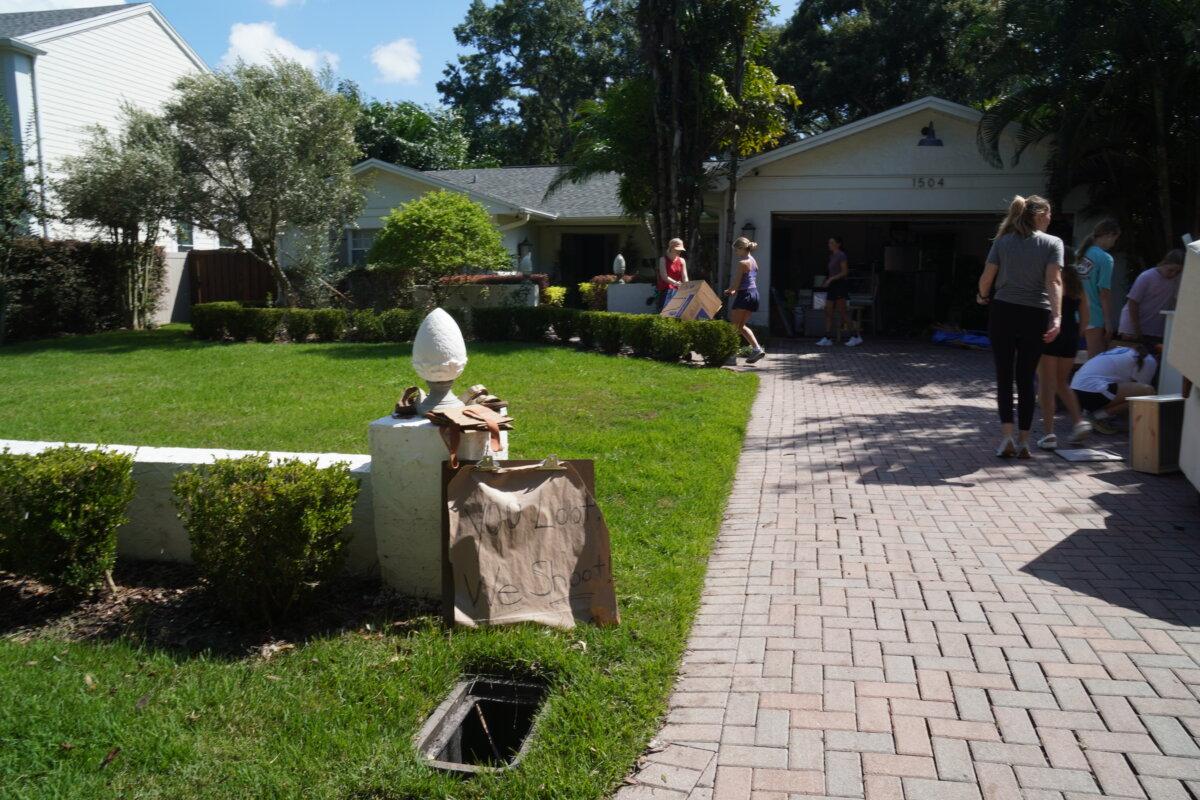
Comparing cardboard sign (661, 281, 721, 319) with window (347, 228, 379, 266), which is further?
window (347, 228, 379, 266)

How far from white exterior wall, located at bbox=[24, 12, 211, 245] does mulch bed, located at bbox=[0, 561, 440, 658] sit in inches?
585

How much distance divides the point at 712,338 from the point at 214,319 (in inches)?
380

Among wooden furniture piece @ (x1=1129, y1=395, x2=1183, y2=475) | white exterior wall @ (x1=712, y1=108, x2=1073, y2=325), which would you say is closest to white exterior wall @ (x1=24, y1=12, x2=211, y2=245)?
white exterior wall @ (x1=712, y1=108, x2=1073, y2=325)

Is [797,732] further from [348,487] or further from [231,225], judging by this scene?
[231,225]

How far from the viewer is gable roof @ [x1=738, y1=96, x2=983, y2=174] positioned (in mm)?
15641

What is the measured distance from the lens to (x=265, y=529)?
150 inches

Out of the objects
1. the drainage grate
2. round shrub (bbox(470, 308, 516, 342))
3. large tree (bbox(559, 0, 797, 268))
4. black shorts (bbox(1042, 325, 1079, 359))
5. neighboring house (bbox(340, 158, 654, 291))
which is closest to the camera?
the drainage grate

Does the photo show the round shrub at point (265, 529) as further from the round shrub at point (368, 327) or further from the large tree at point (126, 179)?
the large tree at point (126, 179)

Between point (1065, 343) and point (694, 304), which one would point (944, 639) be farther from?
point (694, 304)

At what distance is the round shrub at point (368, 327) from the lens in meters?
15.4

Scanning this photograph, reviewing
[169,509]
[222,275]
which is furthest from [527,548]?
[222,275]

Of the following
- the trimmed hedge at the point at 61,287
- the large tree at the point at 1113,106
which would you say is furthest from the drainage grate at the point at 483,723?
the trimmed hedge at the point at 61,287

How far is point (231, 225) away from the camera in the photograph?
1742 centimetres

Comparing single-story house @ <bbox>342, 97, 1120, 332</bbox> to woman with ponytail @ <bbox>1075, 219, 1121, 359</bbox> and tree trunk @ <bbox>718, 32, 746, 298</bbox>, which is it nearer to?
tree trunk @ <bbox>718, 32, 746, 298</bbox>
